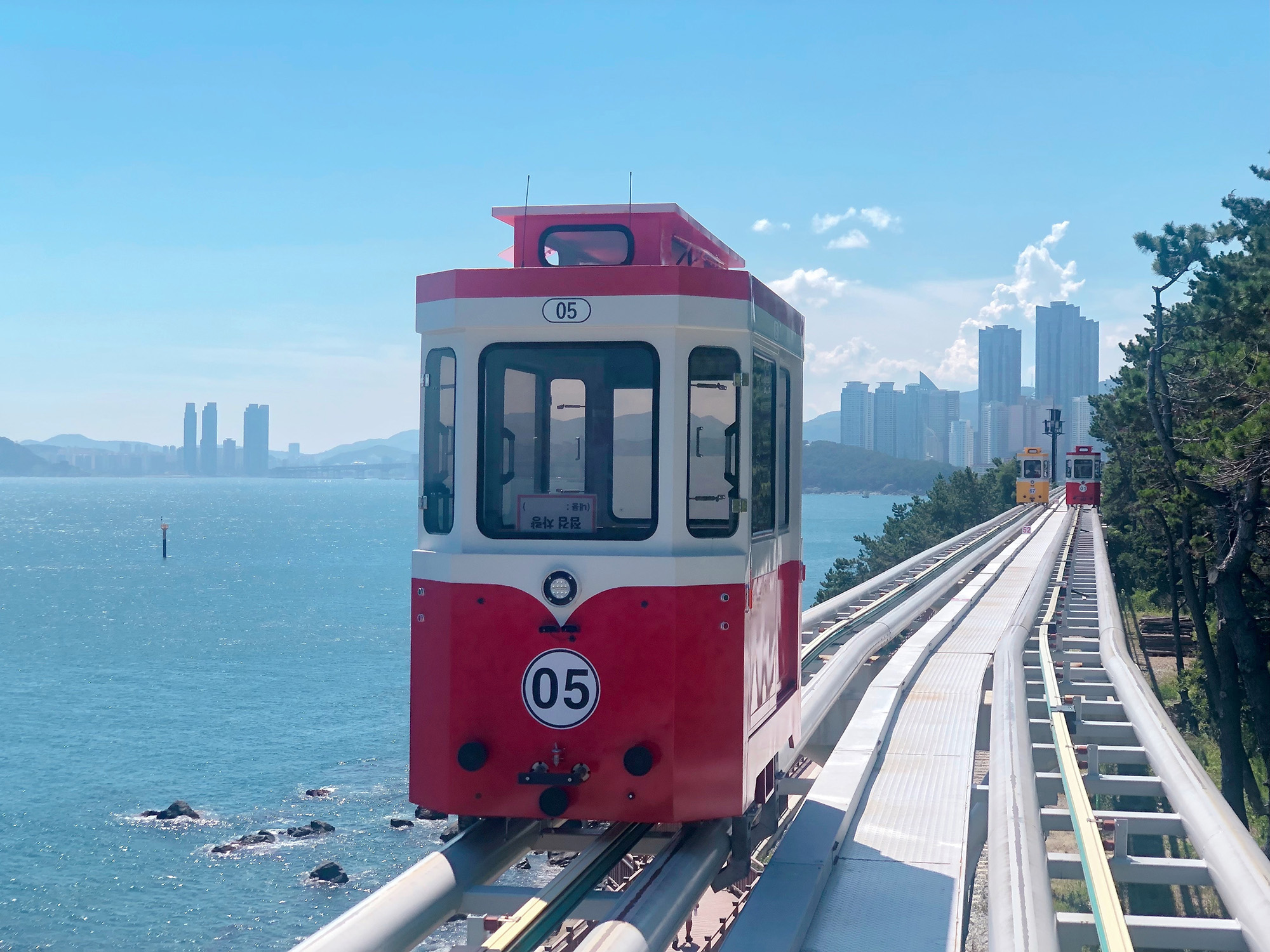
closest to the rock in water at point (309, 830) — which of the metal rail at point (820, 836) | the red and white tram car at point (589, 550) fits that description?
the metal rail at point (820, 836)

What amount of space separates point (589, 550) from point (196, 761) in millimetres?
44355

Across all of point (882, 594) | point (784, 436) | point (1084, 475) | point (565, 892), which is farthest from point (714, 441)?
point (1084, 475)

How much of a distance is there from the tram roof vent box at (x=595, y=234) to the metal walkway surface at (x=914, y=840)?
9.69 feet

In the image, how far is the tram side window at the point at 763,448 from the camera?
5.41m

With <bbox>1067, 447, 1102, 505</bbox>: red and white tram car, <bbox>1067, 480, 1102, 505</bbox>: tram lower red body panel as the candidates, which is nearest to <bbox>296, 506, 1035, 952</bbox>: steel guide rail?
<bbox>1067, 447, 1102, 505</bbox>: red and white tram car

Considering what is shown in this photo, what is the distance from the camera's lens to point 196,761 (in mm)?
45062

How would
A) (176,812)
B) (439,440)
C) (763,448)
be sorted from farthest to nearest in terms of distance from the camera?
(176,812) → (763,448) → (439,440)

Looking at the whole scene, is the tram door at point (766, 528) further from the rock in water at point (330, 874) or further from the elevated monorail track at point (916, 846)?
the rock in water at point (330, 874)

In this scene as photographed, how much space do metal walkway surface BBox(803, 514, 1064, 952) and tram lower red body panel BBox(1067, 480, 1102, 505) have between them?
45465mm

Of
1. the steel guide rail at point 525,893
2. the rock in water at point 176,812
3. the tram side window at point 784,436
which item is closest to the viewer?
the steel guide rail at point 525,893

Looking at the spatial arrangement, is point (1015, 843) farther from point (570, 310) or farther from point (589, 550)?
point (570, 310)

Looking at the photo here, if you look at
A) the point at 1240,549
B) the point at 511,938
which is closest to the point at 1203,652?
the point at 1240,549

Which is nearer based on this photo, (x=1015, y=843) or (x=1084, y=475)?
(x=1015, y=843)

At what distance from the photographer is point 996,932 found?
13.9 ft
